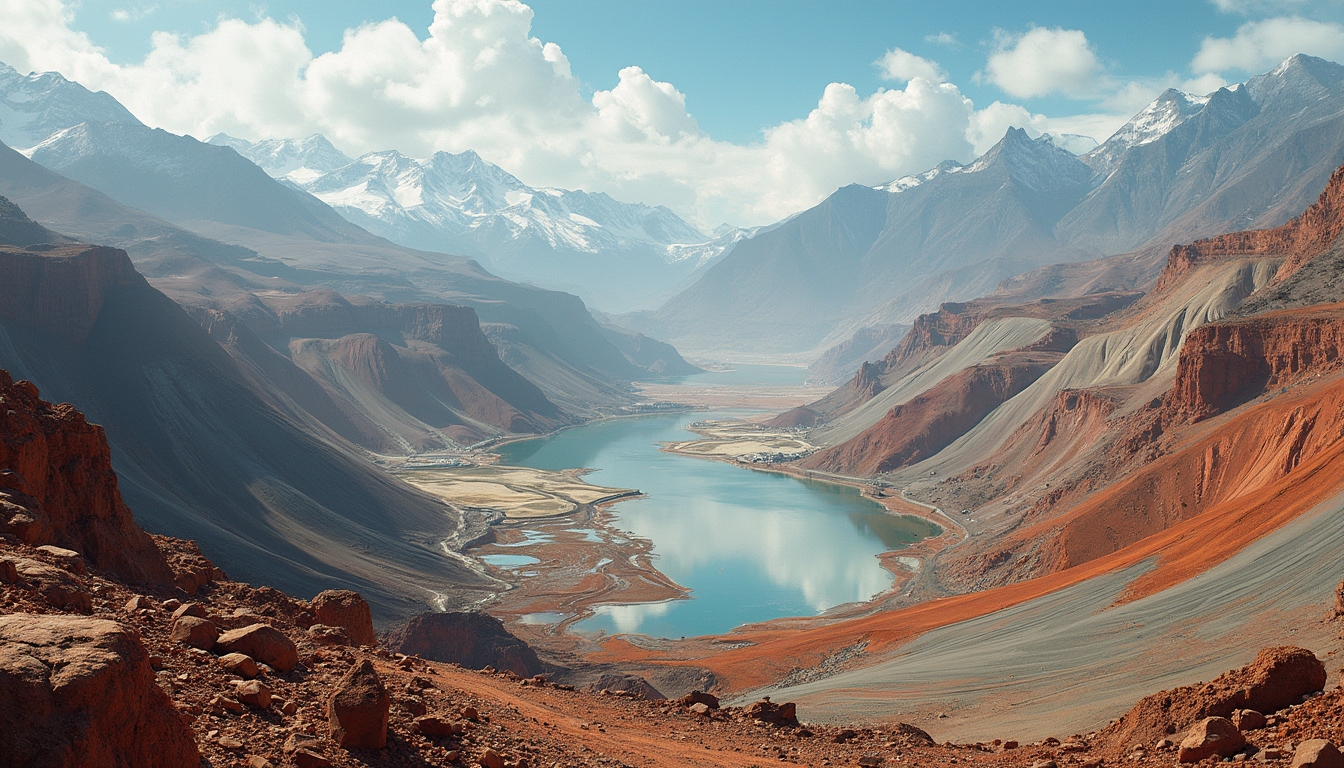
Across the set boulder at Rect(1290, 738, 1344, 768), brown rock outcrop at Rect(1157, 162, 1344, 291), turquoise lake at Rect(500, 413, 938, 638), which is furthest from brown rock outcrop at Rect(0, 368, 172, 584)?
brown rock outcrop at Rect(1157, 162, 1344, 291)

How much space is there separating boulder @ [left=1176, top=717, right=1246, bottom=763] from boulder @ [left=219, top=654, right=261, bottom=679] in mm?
12031

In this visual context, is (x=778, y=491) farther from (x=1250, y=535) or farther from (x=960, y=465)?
(x=1250, y=535)

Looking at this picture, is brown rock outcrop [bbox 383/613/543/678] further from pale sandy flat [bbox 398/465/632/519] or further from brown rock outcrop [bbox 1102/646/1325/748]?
pale sandy flat [bbox 398/465/632/519]

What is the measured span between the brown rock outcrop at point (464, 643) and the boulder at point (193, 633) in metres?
37.4

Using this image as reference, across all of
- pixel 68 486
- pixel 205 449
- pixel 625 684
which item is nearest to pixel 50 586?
pixel 68 486

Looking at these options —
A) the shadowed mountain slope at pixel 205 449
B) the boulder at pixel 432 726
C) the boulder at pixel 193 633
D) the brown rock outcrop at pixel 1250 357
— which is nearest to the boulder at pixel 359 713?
the boulder at pixel 432 726

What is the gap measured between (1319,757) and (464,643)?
43.6m

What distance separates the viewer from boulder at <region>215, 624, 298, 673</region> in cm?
1186

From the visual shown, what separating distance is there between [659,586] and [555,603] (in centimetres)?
930

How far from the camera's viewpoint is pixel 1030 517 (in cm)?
8075

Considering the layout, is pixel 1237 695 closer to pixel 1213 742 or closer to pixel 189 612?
pixel 1213 742

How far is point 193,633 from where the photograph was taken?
38.1 feet

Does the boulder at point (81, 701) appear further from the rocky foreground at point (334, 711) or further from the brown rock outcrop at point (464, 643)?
the brown rock outcrop at point (464, 643)

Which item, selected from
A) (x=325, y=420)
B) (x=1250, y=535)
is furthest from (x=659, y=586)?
(x=325, y=420)
